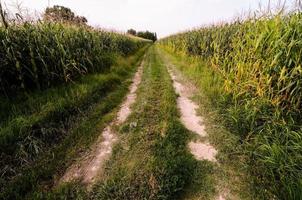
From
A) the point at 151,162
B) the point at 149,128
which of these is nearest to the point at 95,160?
the point at 151,162

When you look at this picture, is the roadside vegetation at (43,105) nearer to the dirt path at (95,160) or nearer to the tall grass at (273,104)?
the dirt path at (95,160)

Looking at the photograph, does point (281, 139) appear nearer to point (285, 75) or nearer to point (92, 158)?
point (285, 75)

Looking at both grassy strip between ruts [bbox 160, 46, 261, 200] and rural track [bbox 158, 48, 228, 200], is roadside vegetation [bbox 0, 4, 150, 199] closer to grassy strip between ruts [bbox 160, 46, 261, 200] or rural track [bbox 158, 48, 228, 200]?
rural track [bbox 158, 48, 228, 200]

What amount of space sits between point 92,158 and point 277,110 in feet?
9.86

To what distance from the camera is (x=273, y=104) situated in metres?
3.55

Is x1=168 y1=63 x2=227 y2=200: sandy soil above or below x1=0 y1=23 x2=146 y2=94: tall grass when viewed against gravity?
below

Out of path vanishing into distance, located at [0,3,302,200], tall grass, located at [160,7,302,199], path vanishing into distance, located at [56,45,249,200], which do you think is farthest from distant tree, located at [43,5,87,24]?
tall grass, located at [160,7,302,199]

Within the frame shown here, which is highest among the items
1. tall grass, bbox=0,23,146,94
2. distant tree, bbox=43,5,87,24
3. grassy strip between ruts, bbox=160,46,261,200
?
distant tree, bbox=43,5,87,24

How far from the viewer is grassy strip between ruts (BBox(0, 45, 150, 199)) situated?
2.64m

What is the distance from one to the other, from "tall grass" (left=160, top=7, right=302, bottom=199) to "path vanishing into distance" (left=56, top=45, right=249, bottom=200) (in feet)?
1.75

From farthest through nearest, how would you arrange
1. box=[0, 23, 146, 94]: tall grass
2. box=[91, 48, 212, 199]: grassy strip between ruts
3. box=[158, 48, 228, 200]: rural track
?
box=[0, 23, 146, 94]: tall grass < box=[158, 48, 228, 200]: rural track < box=[91, 48, 212, 199]: grassy strip between ruts

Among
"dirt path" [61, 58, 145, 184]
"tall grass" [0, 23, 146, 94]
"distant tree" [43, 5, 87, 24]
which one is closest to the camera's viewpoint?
"dirt path" [61, 58, 145, 184]

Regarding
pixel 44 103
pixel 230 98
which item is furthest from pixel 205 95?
pixel 44 103

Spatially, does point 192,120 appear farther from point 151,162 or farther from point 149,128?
point 151,162
